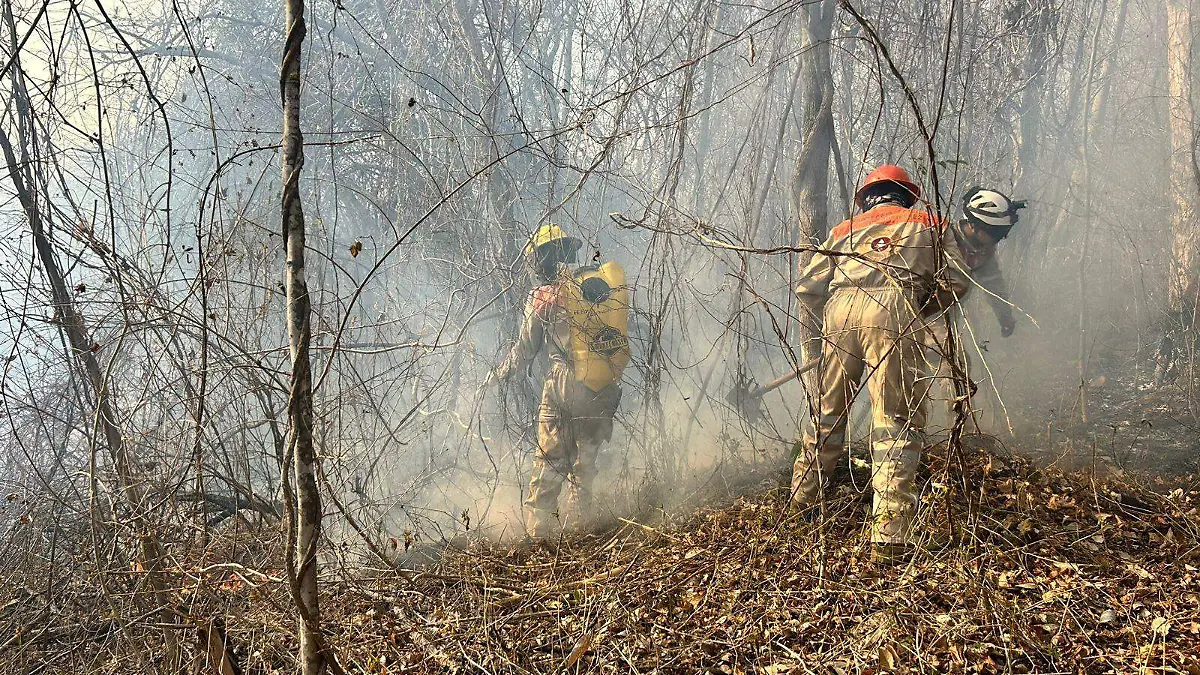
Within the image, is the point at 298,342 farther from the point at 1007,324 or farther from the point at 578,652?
the point at 1007,324

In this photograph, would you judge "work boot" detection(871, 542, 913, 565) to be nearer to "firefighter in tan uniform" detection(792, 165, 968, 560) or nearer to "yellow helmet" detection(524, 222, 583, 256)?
"firefighter in tan uniform" detection(792, 165, 968, 560)

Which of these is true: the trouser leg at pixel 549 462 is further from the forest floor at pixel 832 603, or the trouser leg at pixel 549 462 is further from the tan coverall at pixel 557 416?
the forest floor at pixel 832 603

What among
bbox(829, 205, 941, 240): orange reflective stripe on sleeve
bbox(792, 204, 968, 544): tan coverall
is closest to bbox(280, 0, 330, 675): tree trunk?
bbox(792, 204, 968, 544): tan coverall

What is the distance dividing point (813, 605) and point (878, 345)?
1.36m

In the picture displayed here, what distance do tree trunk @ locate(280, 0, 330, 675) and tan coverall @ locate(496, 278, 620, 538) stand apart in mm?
3343

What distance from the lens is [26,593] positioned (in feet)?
9.50

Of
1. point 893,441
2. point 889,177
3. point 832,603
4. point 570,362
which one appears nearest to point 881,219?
point 889,177

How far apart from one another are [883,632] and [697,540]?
1.33 meters

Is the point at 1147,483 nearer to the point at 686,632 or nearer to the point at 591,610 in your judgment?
the point at 686,632

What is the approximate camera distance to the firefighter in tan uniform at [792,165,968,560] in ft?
10.8

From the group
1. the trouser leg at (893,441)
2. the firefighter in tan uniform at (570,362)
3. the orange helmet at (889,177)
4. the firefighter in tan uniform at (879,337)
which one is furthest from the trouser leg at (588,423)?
the orange helmet at (889,177)

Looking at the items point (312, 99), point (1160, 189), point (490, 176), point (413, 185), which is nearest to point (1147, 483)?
point (490, 176)

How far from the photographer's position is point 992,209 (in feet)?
14.6

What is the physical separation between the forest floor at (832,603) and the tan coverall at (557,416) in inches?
55.7
